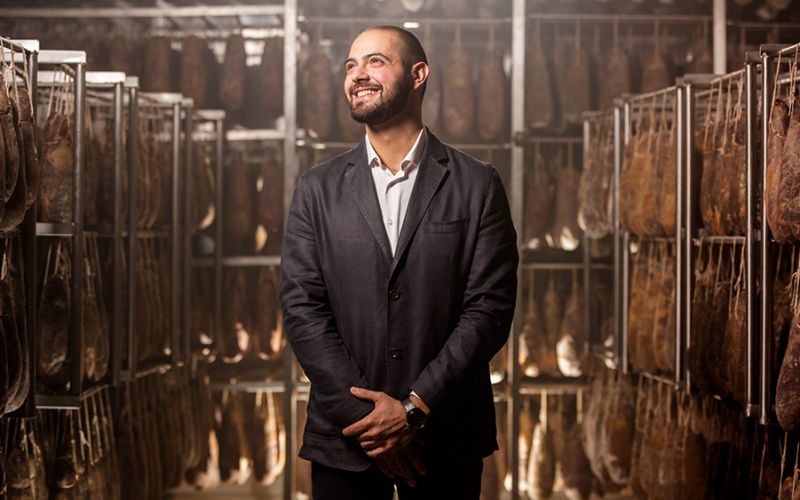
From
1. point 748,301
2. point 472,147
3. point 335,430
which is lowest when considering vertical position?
point 335,430

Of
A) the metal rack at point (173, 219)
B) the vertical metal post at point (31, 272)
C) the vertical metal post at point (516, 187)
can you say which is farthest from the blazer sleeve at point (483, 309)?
the vertical metal post at point (516, 187)

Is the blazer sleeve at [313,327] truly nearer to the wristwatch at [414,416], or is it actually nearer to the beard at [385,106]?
the wristwatch at [414,416]

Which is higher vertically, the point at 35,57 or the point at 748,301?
the point at 35,57

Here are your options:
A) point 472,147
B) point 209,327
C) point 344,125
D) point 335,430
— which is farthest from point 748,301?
point 209,327

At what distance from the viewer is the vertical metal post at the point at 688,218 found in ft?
11.7

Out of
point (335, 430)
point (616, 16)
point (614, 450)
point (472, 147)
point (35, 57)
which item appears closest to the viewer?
point (335, 430)

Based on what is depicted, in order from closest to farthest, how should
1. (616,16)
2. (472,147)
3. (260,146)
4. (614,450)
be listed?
(614,450), (472,147), (616,16), (260,146)

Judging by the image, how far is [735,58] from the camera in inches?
216

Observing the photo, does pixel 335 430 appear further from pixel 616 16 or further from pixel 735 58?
pixel 735 58

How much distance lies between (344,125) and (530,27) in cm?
130

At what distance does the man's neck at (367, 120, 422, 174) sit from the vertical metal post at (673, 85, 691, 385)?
62.4 inches

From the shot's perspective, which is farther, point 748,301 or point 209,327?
point 209,327

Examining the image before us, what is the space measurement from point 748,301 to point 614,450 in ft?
5.65

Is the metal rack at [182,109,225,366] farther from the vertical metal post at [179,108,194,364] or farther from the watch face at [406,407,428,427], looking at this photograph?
the watch face at [406,407,428,427]
